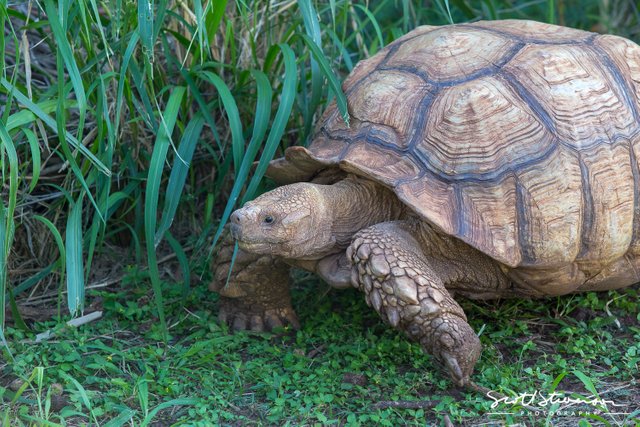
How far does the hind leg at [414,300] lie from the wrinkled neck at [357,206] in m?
0.24

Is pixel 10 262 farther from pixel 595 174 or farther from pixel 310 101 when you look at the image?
pixel 595 174

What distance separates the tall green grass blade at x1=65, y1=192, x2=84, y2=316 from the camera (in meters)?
2.96

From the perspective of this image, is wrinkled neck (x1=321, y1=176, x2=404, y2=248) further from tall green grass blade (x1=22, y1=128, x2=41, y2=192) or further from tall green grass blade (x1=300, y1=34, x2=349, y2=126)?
tall green grass blade (x1=22, y1=128, x2=41, y2=192)

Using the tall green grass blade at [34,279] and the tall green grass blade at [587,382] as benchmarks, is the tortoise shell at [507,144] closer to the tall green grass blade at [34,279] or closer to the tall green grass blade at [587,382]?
the tall green grass blade at [587,382]

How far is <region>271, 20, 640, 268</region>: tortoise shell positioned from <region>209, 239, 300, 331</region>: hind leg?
1.46ft

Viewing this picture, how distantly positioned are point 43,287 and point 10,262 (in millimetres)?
189

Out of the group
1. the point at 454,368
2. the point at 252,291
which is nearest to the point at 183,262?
the point at 252,291

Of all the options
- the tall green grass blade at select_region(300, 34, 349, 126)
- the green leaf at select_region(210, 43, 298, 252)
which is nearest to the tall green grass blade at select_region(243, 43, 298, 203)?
the green leaf at select_region(210, 43, 298, 252)

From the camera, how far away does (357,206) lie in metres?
3.20

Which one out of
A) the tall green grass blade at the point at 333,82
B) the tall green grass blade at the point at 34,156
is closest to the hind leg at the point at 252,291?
the tall green grass blade at the point at 333,82

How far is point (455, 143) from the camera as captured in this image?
3.03 meters

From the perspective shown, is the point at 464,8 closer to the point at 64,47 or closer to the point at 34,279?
the point at 64,47

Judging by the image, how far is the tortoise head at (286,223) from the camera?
2.90 metres

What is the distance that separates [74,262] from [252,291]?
0.75 m
